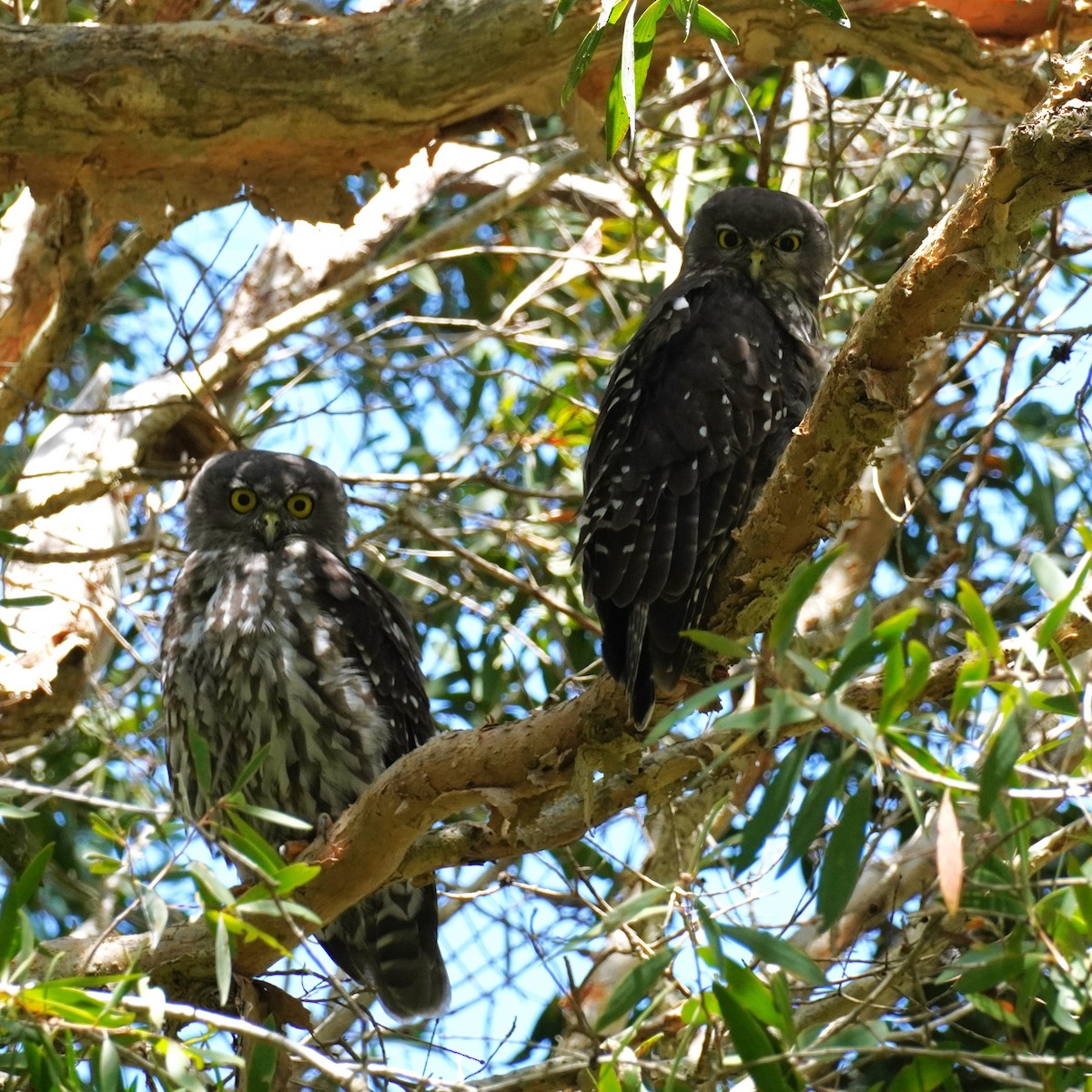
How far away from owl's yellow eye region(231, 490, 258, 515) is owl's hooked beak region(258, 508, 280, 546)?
0.08 m

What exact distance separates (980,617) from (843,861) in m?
0.44

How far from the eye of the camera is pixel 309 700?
4762 mm

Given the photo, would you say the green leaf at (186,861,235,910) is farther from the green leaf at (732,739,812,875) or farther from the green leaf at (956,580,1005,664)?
the green leaf at (956,580,1005,664)

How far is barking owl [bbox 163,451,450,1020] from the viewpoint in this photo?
4.77 metres

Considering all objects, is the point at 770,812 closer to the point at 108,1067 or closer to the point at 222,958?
the point at 222,958

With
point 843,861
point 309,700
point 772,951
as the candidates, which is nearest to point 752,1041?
point 772,951

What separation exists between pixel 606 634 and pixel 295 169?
2069 millimetres

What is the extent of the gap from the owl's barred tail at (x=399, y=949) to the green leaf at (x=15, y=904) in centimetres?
206

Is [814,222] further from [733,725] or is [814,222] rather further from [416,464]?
[733,725]

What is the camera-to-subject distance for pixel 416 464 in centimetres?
695

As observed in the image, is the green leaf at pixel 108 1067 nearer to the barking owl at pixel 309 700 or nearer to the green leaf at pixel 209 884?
the green leaf at pixel 209 884

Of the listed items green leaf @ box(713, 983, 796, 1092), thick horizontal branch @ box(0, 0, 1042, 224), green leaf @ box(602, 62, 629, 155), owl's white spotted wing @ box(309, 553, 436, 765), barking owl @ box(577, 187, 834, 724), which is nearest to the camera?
green leaf @ box(713, 983, 796, 1092)

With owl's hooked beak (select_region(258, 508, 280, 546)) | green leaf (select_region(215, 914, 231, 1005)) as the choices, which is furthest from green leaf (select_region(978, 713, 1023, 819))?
owl's hooked beak (select_region(258, 508, 280, 546))

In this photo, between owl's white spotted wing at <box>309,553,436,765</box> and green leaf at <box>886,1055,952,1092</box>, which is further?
owl's white spotted wing at <box>309,553,436,765</box>
